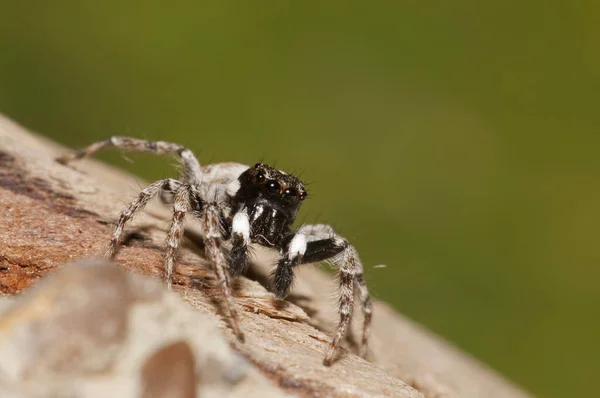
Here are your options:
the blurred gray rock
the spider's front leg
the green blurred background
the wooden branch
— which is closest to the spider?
the spider's front leg

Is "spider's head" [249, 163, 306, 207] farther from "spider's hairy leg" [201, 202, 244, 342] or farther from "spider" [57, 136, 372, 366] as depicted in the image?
"spider's hairy leg" [201, 202, 244, 342]

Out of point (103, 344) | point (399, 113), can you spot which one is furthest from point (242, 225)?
point (399, 113)

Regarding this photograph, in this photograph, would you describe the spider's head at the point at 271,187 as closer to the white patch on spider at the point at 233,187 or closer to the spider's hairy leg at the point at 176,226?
the white patch on spider at the point at 233,187

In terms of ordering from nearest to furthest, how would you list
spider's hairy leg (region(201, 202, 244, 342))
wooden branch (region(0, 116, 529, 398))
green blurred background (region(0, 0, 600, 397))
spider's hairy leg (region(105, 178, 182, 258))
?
wooden branch (region(0, 116, 529, 398)), spider's hairy leg (region(201, 202, 244, 342)), spider's hairy leg (region(105, 178, 182, 258)), green blurred background (region(0, 0, 600, 397))

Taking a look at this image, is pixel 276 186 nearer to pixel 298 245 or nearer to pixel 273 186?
pixel 273 186

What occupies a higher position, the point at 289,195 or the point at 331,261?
the point at 289,195

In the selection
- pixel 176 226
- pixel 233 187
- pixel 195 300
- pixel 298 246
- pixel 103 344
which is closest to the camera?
pixel 103 344

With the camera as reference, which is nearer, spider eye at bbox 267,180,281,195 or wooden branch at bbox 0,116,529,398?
wooden branch at bbox 0,116,529,398

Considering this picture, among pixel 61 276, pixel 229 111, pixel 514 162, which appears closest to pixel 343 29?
pixel 229 111
